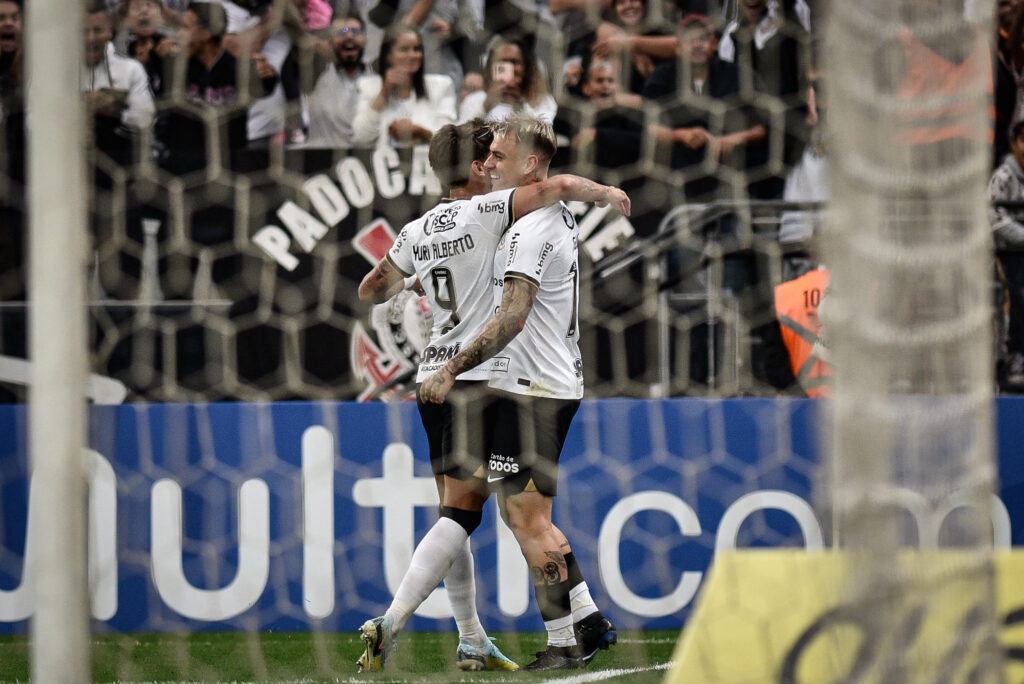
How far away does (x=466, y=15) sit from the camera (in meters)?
4.36

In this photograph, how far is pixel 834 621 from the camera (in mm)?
1536

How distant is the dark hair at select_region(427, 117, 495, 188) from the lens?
3.51 m

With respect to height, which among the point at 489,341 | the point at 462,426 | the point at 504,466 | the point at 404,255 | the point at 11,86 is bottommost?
the point at 504,466

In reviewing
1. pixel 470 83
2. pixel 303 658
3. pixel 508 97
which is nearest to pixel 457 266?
pixel 508 97

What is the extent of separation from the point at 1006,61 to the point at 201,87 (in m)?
2.58

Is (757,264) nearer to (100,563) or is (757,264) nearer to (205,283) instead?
(205,283)

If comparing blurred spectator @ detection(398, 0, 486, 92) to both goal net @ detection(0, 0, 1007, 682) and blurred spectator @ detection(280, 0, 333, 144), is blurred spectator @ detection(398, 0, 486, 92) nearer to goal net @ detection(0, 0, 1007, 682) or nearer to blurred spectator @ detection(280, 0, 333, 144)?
goal net @ detection(0, 0, 1007, 682)

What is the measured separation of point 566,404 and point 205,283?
1666 mm

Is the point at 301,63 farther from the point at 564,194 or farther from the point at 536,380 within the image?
the point at 536,380

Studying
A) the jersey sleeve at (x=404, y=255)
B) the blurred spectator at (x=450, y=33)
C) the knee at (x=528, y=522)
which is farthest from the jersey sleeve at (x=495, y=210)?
the blurred spectator at (x=450, y=33)

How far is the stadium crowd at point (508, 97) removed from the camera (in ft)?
13.5

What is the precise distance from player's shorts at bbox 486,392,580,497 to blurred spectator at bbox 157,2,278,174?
5.34 feet

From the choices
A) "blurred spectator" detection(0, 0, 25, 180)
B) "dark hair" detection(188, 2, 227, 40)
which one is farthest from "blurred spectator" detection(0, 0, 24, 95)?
"dark hair" detection(188, 2, 227, 40)

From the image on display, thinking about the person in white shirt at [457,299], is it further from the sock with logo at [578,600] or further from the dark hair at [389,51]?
the dark hair at [389,51]
